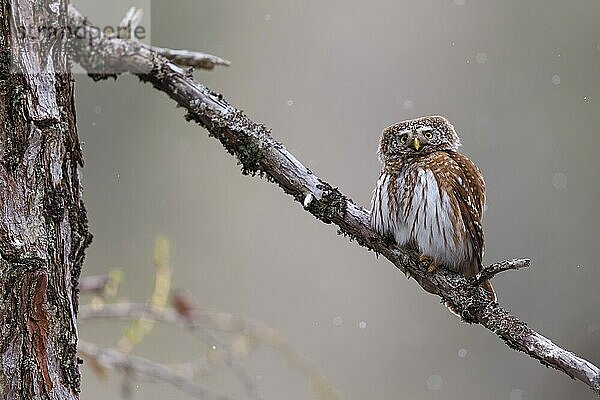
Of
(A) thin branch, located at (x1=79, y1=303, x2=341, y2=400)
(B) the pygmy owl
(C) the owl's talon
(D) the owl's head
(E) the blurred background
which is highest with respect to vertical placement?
(E) the blurred background

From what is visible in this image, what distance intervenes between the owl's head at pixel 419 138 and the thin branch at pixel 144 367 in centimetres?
75

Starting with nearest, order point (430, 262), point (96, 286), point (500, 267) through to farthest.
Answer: point (500, 267) → point (430, 262) → point (96, 286)

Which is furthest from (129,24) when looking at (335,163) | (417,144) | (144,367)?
(335,163)

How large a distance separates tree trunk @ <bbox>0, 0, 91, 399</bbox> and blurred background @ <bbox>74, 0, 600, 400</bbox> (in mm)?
5058

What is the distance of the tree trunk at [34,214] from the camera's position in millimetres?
1553

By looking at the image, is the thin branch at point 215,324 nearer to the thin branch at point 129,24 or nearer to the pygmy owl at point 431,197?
the pygmy owl at point 431,197

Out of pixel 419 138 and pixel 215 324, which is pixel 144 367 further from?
pixel 419 138

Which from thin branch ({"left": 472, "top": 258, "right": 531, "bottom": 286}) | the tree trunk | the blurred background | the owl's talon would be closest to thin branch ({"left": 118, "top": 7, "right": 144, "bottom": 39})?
the tree trunk

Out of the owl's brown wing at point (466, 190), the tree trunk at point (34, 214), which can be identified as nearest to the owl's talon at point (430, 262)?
the owl's brown wing at point (466, 190)

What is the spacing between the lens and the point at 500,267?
5.12 ft

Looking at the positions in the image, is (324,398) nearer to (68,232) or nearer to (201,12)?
(68,232)

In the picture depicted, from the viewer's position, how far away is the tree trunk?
1553mm

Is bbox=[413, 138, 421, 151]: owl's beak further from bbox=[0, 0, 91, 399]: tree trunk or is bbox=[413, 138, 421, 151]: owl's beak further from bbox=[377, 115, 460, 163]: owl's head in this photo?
bbox=[0, 0, 91, 399]: tree trunk

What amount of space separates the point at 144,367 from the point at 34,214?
87cm
